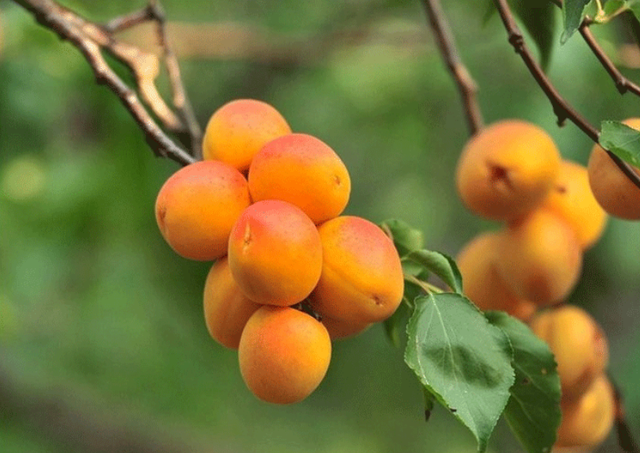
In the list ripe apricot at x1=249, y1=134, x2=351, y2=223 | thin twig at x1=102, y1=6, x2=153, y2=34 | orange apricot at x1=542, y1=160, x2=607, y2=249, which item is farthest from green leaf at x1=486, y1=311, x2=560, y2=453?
thin twig at x1=102, y1=6, x2=153, y2=34

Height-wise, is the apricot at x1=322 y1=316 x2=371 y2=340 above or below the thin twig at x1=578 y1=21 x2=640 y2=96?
below

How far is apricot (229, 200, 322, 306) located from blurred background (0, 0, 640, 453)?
3.70ft

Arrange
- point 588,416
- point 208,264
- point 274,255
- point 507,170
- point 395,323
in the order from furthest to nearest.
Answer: point 208,264
point 588,416
point 507,170
point 395,323
point 274,255

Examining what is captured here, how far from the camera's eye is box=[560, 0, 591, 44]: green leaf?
845 millimetres

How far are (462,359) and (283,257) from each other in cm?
16

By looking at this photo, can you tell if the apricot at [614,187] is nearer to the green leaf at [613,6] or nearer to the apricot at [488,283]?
the green leaf at [613,6]

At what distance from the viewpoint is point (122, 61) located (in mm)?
1255

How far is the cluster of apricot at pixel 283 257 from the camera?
0.81m

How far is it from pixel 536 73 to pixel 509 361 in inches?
10.3

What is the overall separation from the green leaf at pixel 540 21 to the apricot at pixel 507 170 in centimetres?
9

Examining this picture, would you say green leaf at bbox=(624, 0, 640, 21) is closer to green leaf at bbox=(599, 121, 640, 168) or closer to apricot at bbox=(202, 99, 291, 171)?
green leaf at bbox=(599, 121, 640, 168)

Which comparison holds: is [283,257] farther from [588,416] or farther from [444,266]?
[588,416]

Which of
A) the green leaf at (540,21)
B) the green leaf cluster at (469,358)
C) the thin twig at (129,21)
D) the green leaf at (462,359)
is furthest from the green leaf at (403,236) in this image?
the thin twig at (129,21)

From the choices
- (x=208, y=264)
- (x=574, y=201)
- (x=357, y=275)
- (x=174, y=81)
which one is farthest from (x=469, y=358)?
(x=208, y=264)
